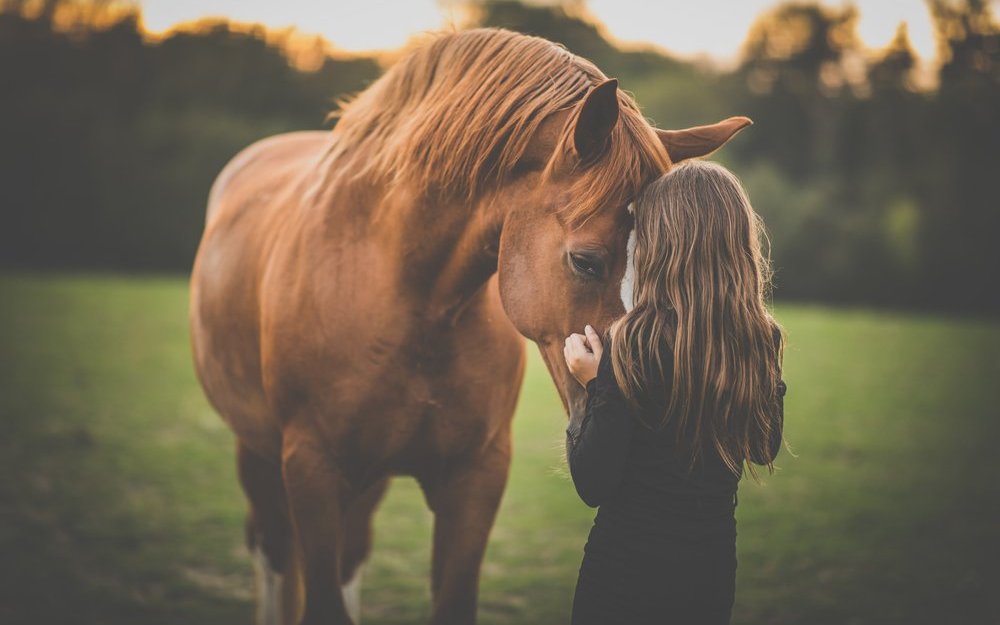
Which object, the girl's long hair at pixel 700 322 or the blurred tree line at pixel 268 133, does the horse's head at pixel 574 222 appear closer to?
the girl's long hair at pixel 700 322

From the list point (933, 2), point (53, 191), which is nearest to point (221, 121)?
point (53, 191)

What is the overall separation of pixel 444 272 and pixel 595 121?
637 millimetres

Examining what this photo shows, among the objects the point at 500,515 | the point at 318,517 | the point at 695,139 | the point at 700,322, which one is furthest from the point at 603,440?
the point at 500,515

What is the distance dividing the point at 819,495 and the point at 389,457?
15.2 ft

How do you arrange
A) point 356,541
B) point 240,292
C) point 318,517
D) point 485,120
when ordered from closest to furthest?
point 485,120 → point 318,517 → point 240,292 → point 356,541

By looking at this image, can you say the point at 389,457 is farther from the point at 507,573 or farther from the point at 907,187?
the point at 907,187

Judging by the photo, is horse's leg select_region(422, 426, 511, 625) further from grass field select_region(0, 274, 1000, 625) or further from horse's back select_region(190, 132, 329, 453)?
horse's back select_region(190, 132, 329, 453)

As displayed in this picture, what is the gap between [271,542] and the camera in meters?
3.29

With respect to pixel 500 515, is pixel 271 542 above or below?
above

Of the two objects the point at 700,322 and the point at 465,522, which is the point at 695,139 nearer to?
the point at 700,322

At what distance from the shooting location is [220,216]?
3445mm

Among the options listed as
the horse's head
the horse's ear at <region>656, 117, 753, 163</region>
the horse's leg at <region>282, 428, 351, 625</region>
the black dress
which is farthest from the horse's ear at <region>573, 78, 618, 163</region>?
the horse's leg at <region>282, 428, 351, 625</region>

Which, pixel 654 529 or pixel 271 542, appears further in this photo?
pixel 271 542

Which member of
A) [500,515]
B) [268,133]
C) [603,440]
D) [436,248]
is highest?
[436,248]
